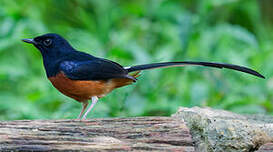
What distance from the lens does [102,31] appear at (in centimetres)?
634


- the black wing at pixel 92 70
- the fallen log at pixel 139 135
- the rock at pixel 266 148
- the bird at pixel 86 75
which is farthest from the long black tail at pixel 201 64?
the rock at pixel 266 148

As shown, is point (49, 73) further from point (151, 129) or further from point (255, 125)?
point (255, 125)

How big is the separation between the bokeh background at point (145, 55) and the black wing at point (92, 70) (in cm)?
103

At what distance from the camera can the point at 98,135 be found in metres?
2.98

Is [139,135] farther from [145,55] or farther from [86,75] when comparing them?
[145,55]

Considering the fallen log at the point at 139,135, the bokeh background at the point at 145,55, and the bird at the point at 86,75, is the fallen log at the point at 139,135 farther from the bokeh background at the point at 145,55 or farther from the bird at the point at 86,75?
the bokeh background at the point at 145,55

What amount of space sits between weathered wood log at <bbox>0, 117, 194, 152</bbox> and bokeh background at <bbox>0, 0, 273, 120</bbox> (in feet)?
5.87

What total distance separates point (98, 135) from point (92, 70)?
115 cm

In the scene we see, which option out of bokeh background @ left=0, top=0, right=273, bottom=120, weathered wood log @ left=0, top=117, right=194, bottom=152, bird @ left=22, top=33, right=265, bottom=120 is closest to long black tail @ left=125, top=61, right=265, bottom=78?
bird @ left=22, top=33, right=265, bottom=120

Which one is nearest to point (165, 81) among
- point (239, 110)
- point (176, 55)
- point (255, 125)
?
point (176, 55)

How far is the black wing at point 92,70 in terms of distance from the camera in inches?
157

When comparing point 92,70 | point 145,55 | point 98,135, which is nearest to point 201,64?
point 92,70

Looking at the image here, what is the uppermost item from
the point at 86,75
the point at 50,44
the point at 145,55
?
the point at 145,55

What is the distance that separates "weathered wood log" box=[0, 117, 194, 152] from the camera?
2758 mm
